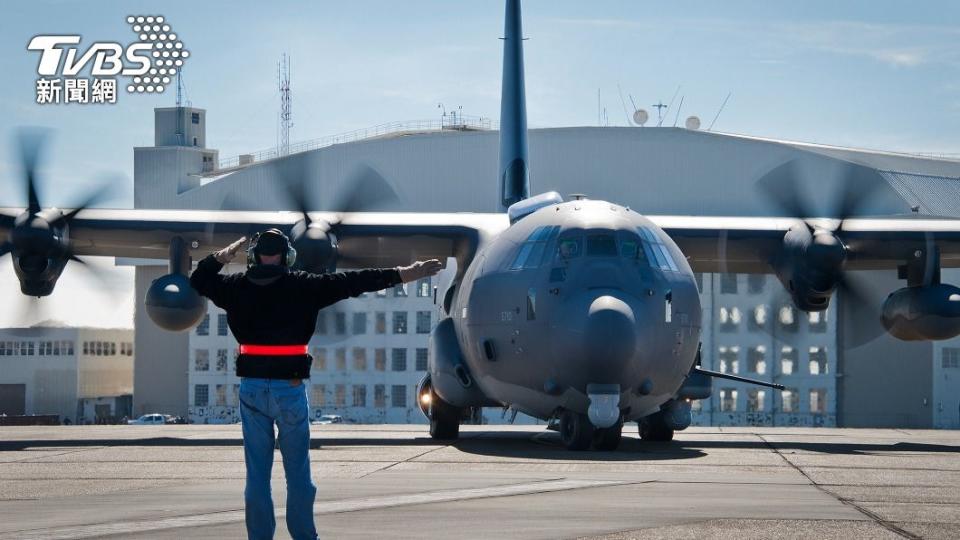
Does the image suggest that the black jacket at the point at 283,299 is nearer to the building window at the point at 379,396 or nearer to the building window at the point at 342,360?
the building window at the point at 342,360

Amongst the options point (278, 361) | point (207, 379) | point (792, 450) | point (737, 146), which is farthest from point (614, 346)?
point (207, 379)

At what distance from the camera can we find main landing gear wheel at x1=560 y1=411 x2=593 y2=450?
19.8m

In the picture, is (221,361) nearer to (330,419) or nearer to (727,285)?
(330,419)

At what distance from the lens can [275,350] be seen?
884cm

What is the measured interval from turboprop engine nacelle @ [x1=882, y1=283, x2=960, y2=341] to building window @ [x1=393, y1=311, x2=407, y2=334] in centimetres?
5329

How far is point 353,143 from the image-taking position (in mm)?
83625

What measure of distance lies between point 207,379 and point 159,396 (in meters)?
4.55

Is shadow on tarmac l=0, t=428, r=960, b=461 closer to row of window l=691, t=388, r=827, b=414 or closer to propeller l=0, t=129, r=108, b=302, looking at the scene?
propeller l=0, t=129, r=108, b=302

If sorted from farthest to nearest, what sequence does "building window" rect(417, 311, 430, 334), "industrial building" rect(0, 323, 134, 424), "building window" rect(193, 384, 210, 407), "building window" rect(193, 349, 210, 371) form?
"industrial building" rect(0, 323, 134, 424)
"building window" rect(193, 349, 210, 371)
"building window" rect(193, 384, 210, 407)
"building window" rect(417, 311, 430, 334)

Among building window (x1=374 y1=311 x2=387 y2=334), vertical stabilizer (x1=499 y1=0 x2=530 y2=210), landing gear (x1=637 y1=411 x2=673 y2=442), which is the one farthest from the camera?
building window (x1=374 y1=311 x2=387 y2=334)

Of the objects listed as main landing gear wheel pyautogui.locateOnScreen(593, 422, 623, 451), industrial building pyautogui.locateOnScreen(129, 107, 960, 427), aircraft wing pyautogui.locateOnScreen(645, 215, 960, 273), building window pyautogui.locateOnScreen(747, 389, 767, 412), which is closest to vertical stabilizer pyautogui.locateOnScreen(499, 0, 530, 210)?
aircraft wing pyautogui.locateOnScreen(645, 215, 960, 273)

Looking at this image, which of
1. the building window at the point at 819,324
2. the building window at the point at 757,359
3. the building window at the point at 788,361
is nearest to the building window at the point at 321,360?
the building window at the point at 757,359

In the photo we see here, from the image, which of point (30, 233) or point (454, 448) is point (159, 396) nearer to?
point (30, 233)

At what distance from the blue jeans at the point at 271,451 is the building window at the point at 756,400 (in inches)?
2488
